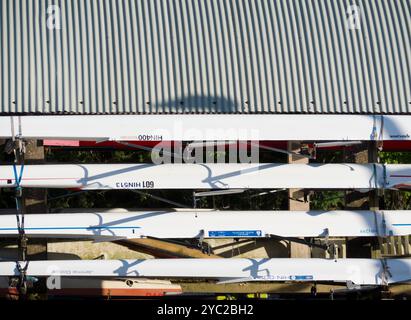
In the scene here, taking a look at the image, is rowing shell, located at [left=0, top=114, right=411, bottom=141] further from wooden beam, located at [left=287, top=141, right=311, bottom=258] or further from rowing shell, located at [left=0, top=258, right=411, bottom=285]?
rowing shell, located at [left=0, top=258, right=411, bottom=285]

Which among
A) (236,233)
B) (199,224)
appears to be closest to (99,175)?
(199,224)

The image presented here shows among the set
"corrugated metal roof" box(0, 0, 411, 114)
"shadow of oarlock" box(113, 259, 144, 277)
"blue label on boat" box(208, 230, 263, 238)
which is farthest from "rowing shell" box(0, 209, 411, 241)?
"corrugated metal roof" box(0, 0, 411, 114)

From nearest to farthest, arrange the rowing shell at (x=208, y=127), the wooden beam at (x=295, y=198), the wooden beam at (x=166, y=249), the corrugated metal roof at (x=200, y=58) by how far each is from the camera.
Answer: the rowing shell at (x=208, y=127) → the corrugated metal roof at (x=200, y=58) → the wooden beam at (x=166, y=249) → the wooden beam at (x=295, y=198)

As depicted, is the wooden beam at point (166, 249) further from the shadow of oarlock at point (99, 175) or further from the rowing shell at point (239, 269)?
the shadow of oarlock at point (99, 175)

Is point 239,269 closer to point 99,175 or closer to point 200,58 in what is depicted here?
point 99,175

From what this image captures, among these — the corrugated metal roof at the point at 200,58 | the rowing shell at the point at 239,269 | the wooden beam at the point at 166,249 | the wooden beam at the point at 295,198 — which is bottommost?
the rowing shell at the point at 239,269

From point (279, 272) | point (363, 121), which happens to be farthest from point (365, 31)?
point (279, 272)

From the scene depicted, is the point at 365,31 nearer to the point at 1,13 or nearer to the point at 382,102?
the point at 382,102

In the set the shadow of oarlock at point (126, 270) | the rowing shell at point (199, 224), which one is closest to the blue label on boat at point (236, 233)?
the rowing shell at point (199, 224)

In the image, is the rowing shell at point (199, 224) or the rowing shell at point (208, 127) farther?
the rowing shell at point (199, 224)
